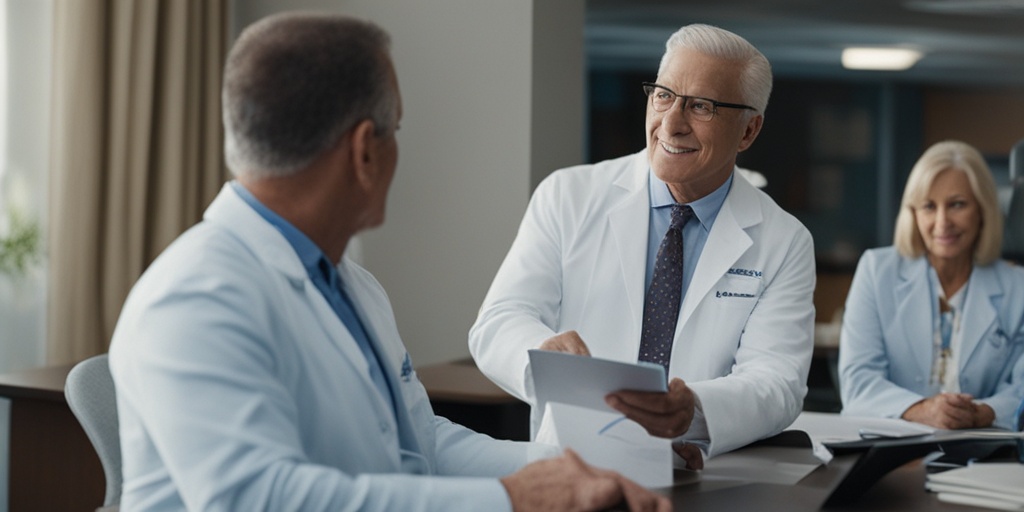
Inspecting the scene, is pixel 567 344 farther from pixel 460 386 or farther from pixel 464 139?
pixel 464 139

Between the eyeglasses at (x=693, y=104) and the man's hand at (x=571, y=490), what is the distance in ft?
4.06

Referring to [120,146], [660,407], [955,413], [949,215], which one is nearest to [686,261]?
[660,407]

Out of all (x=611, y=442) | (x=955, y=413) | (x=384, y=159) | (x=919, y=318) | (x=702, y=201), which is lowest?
(x=955, y=413)

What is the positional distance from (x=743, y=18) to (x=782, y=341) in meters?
6.06

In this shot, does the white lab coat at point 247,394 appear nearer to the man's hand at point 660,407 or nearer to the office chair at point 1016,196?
the man's hand at point 660,407

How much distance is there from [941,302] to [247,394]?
124 inches

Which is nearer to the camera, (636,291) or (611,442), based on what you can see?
(611,442)

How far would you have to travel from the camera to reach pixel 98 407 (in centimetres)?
243

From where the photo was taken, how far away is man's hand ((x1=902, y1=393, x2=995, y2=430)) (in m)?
3.20

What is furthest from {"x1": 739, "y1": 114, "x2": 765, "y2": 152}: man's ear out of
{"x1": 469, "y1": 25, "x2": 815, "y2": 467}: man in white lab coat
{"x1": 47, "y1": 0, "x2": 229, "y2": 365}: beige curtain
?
{"x1": 47, "y1": 0, "x2": 229, "y2": 365}: beige curtain

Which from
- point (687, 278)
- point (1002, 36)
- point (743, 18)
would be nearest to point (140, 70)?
point (687, 278)

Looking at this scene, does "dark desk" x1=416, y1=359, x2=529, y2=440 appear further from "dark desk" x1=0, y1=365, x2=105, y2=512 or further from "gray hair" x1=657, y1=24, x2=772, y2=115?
"gray hair" x1=657, y1=24, x2=772, y2=115

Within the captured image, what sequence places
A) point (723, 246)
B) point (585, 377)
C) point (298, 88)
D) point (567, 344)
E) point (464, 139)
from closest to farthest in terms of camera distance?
point (298, 88), point (585, 377), point (567, 344), point (723, 246), point (464, 139)

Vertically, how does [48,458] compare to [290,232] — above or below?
below
